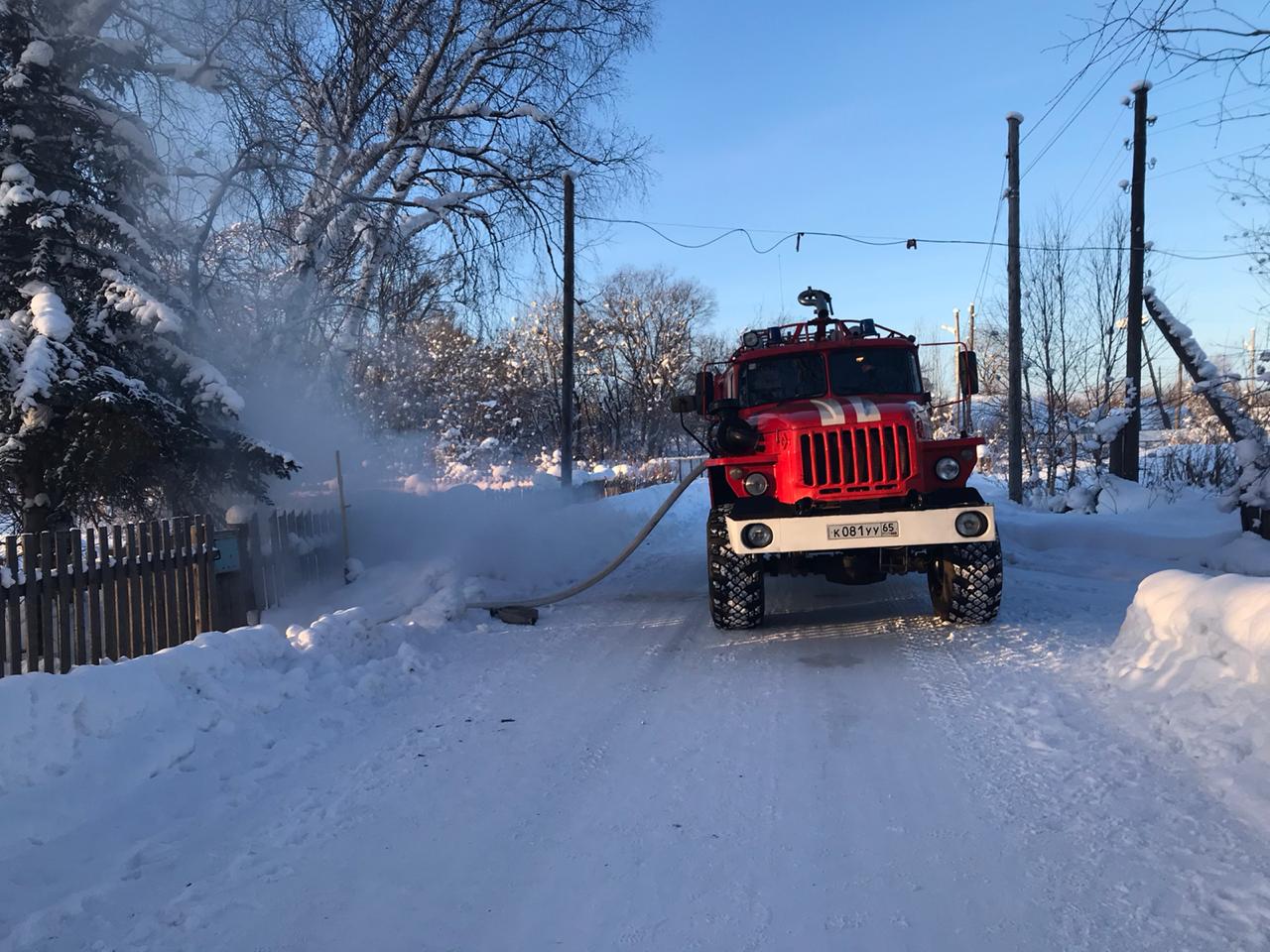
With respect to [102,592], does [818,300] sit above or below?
above

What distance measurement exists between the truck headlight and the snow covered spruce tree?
6312 mm

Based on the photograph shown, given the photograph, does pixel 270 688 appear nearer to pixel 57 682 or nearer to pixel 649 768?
pixel 57 682

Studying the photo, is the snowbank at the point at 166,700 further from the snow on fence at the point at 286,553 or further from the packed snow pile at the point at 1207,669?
the packed snow pile at the point at 1207,669

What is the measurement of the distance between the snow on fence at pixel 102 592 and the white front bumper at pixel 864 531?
15.1 ft

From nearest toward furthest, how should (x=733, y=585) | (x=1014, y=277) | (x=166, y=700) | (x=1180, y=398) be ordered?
(x=166, y=700)
(x=733, y=585)
(x=1180, y=398)
(x=1014, y=277)

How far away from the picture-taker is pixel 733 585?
287 inches

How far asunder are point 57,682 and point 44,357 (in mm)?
3538

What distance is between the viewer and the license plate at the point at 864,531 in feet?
22.0

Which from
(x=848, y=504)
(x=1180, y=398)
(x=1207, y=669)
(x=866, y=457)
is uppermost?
(x=1180, y=398)

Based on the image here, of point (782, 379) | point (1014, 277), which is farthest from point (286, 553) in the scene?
Result: point (1014, 277)

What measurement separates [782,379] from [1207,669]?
4526 mm

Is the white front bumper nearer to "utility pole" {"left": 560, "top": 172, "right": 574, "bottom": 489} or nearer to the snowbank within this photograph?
the snowbank

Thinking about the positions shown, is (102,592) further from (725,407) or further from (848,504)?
(848,504)

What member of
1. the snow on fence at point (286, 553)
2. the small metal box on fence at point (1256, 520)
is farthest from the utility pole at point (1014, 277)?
the snow on fence at point (286, 553)
